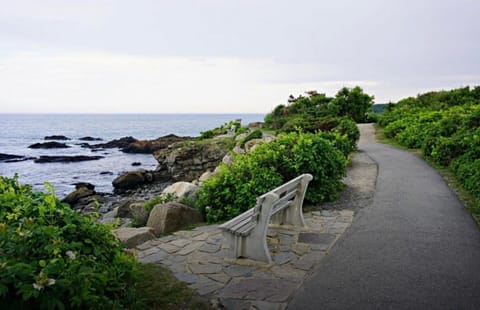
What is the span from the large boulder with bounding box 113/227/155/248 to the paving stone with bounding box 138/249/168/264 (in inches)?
21.6

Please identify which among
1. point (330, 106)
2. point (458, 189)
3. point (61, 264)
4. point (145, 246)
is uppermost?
point (330, 106)

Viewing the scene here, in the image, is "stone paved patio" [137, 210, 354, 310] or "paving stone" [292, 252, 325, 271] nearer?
"stone paved patio" [137, 210, 354, 310]

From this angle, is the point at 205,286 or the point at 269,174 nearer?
the point at 205,286

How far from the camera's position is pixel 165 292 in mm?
4105

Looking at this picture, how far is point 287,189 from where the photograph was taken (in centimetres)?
595

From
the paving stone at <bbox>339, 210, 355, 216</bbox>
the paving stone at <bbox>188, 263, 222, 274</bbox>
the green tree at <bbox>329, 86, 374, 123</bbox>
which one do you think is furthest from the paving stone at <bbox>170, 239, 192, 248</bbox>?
the green tree at <bbox>329, 86, 374, 123</bbox>

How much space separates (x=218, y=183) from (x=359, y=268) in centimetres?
355

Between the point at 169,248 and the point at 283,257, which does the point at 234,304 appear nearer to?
the point at 283,257

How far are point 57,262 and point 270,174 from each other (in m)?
5.39

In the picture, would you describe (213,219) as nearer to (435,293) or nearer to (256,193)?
(256,193)

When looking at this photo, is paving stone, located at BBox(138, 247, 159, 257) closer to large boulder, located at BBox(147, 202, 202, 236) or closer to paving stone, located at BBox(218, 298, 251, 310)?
large boulder, located at BBox(147, 202, 202, 236)

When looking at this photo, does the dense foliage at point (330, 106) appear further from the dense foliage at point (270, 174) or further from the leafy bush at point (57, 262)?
the leafy bush at point (57, 262)

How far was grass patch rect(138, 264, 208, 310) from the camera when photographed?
3.83m

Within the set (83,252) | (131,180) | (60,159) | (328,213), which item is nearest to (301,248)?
(328,213)
